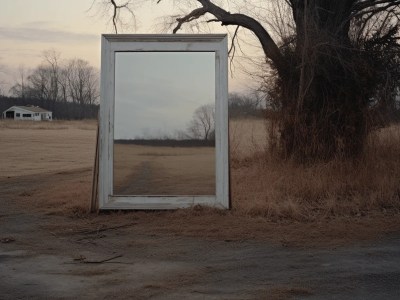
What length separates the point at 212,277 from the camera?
566 cm

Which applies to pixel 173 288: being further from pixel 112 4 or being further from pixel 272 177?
pixel 112 4

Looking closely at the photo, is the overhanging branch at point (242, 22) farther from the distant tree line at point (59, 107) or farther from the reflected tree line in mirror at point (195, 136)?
the distant tree line at point (59, 107)

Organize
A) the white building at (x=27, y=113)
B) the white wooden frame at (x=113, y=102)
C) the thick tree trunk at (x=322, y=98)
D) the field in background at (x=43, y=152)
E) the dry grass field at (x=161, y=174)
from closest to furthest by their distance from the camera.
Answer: the white wooden frame at (x=113, y=102) → the dry grass field at (x=161, y=174) → the thick tree trunk at (x=322, y=98) → the field in background at (x=43, y=152) → the white building at (x=27, y=113)

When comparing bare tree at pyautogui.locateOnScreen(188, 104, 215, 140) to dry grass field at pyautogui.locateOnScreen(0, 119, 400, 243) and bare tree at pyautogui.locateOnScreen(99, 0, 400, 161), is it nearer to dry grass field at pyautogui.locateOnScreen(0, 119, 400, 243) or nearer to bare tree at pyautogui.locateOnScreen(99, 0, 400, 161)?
dry grass field at pyautogui.locateOnScreen(0, 119, 400, 243)

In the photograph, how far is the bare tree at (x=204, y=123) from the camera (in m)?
9.20

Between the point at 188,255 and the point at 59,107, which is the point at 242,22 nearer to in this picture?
the point at 188,255

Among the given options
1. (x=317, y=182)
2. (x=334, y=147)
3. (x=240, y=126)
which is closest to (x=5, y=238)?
(x=317, y=182)

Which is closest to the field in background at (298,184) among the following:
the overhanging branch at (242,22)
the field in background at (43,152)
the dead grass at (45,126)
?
the overhanging branch at (242,22)

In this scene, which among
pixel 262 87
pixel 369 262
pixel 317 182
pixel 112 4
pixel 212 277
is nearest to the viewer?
pixel 212 277

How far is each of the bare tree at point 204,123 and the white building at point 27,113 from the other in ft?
251

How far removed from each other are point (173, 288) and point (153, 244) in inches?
76.9

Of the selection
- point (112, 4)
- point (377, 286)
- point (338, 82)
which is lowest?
point (377, 286)

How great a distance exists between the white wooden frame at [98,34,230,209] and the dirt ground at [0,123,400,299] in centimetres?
24

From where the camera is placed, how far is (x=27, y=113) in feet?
279
